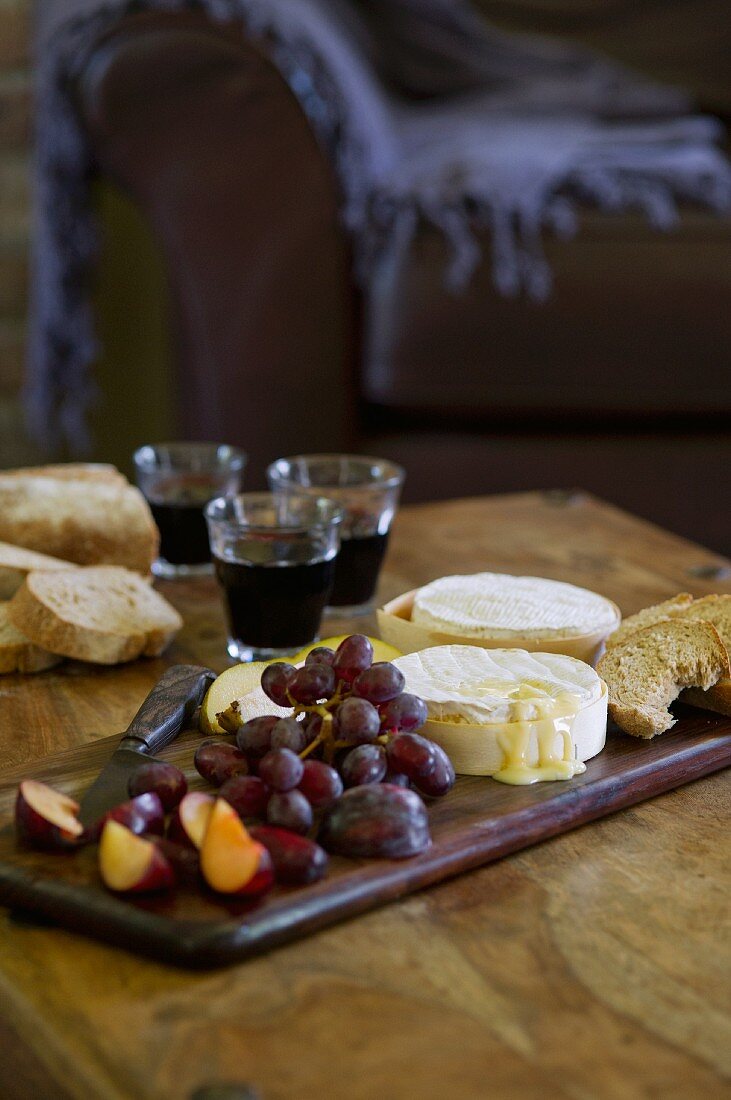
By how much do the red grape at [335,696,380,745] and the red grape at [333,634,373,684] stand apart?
5cm

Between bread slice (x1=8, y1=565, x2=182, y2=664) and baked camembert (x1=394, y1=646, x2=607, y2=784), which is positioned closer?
baked camembert (x1=394, y1=646, x2=607, y2=784)

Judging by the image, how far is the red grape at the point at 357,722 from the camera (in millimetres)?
679

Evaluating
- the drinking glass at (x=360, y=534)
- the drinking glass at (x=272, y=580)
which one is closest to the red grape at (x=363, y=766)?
the drinking glass at (x=272, y=580)

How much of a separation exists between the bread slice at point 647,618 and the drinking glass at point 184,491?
1.54 feet

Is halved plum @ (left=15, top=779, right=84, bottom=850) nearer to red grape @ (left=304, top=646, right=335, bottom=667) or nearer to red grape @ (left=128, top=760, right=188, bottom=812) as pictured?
red grape @ (left=128, top=760, right=188, bottom=812)

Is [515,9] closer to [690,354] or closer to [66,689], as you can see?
[690,354]

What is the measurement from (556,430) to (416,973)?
161 cm

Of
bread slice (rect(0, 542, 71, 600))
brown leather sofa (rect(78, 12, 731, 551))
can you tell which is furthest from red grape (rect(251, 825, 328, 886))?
brown leather sofa (rect(78, 12, 731, 551))

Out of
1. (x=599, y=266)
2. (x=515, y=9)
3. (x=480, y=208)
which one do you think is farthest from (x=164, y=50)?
(x=515, y=9)

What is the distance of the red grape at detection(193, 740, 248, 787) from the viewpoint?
694mm

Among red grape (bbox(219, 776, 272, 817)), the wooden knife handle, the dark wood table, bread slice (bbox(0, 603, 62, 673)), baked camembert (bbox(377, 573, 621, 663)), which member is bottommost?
bread slice (bbox(0, 603, 62, 673))

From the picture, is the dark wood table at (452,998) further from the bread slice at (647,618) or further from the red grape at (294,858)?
the bread slice at (647,618)

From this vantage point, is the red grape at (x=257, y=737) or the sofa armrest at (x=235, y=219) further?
the sofa armrest at (x=235, y=219)

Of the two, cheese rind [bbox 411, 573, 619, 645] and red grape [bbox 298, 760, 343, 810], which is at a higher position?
red grape [bbox 298, 760, 343, 810]
